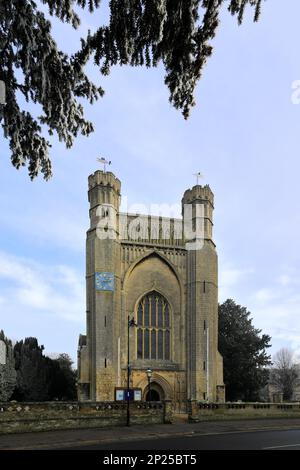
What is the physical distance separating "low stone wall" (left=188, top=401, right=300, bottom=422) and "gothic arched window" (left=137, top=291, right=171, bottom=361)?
10.2 meters

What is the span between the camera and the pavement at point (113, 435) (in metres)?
16.5

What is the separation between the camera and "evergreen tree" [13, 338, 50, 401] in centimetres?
4866

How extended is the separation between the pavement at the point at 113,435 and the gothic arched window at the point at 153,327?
46.8ft

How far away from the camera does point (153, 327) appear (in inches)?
1523

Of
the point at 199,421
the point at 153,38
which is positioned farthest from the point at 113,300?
the point at 153,38

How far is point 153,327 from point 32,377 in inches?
677

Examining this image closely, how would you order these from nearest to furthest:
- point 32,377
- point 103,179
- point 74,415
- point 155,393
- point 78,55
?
1. point 78,55
2. point 74,415
3. point 155,393
4. point 103,179
5. point 32,377

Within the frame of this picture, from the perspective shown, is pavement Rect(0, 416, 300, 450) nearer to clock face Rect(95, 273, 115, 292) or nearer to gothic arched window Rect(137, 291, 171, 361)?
clock face Rect(95, 273, 115, 292)

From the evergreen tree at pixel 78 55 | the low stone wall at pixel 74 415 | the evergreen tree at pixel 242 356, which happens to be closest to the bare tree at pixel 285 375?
the evergreen tree at pixel 242 356

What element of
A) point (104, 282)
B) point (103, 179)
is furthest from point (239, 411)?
point (103, 179)

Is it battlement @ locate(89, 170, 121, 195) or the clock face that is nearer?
the clock face

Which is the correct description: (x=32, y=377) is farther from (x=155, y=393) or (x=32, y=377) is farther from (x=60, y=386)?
(x=155, y=393)

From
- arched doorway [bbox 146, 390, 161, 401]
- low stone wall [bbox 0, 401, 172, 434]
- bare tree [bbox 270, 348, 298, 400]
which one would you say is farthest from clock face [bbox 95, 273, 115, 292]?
bare tree [bbox 270, 348, 298, 400]

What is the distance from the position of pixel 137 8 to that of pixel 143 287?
32036 mm
